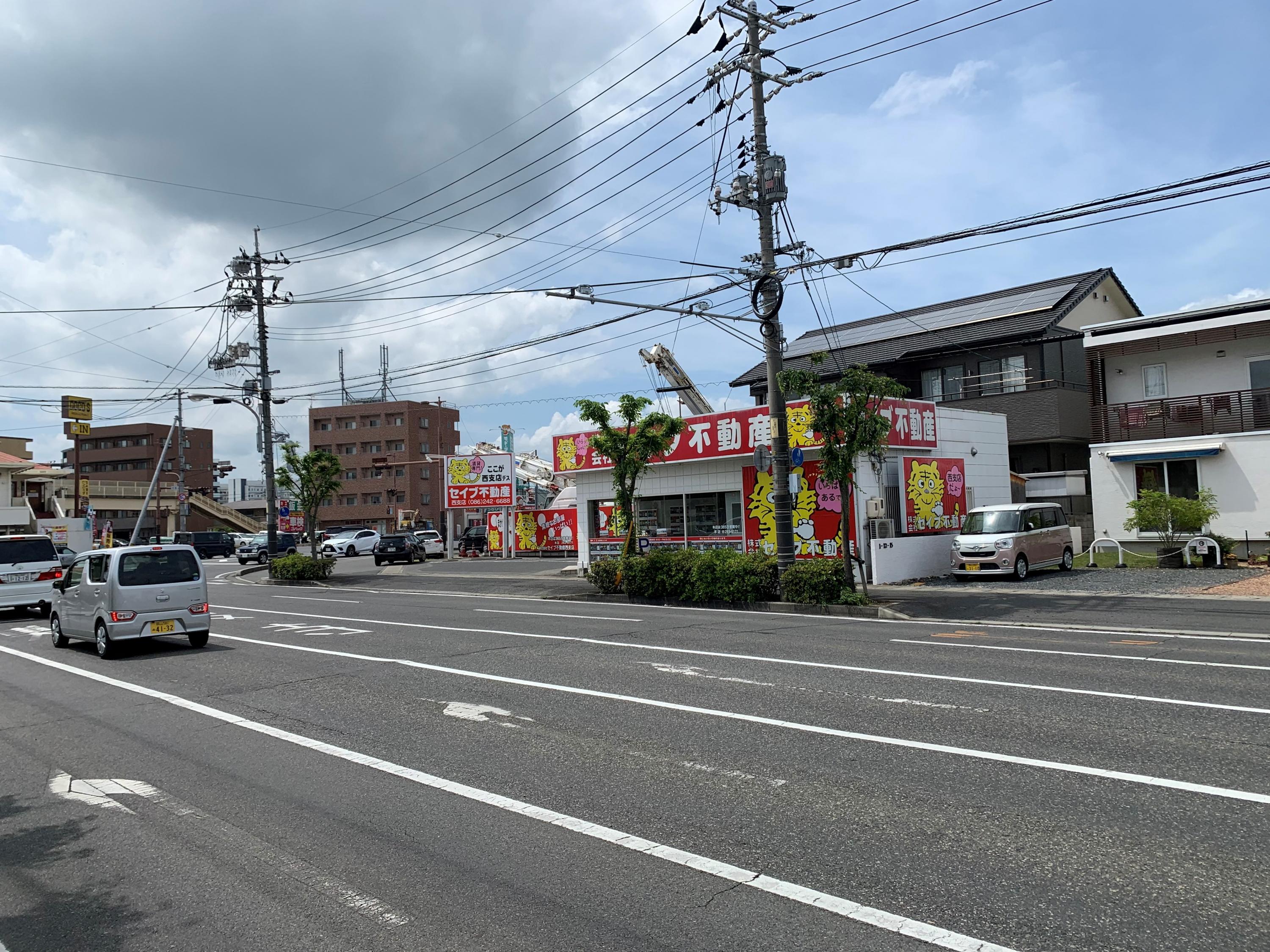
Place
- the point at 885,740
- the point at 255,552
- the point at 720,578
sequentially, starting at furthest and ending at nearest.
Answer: the point at 255,552, the point at 720,578, the point at 885,740

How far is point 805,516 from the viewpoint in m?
25.2

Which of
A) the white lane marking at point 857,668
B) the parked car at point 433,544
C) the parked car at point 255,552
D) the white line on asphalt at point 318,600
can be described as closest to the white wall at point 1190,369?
the white lane marking at point 857,668

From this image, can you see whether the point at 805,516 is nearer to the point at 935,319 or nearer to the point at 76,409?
the point at 935,319

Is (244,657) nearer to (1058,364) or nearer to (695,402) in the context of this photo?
(695,402)

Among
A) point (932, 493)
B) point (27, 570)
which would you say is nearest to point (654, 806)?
point (27, 570)

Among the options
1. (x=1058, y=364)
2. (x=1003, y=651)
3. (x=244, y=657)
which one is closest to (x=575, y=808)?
(x=1003, y=651)

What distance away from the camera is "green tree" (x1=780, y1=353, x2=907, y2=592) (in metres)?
18.8

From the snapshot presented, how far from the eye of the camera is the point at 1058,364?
33688 millimetres

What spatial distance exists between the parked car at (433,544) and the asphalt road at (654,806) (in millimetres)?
41762

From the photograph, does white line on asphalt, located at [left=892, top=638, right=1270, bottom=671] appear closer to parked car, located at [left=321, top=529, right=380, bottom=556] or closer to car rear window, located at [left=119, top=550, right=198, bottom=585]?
car rear window, located at [left=119, top=550, right=198, bottom=585]

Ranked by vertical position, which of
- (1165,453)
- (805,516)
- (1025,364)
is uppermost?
(1025,364)

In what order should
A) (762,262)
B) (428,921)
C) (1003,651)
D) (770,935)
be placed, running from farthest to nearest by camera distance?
(762,262) < (1003,651) < (428,921) < (770,935)

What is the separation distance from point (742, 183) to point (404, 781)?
53.6 feet

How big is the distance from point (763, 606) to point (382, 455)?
70.0 metres
